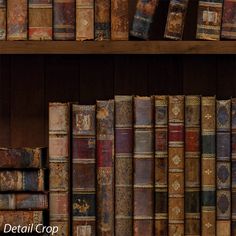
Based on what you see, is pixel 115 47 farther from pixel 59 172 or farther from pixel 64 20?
pixel 59 172

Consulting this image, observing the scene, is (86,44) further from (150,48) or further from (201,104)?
(201,104)

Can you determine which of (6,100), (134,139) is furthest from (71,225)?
(6,100)

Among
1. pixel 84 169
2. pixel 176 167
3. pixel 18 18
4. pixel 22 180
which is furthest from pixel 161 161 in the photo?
pixel 18 18

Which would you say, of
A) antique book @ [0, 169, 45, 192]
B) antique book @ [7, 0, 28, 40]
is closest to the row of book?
antique book @ [7, 0, 28, 40]

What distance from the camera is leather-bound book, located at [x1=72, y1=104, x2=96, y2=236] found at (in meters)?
1.08

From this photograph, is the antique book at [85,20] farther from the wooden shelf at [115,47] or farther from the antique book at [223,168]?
the antique book at [223,168]

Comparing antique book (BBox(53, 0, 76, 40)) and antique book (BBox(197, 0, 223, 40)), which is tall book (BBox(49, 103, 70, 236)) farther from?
antique book (BBox(197, 0, 223, 40))

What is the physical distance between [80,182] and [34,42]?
273 millimetres

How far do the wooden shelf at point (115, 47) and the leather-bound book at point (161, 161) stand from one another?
3.8 inches

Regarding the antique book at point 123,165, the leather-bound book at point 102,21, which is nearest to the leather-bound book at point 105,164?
the antique book at point 123,165

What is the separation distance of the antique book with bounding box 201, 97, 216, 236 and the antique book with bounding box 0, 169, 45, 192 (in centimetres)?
30

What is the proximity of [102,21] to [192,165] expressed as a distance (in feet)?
1.04

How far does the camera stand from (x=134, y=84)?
1.27 meters

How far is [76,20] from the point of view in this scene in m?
1.09
